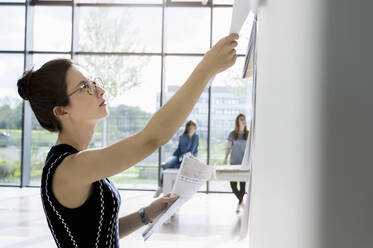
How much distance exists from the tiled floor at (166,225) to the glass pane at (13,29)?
3108 mm

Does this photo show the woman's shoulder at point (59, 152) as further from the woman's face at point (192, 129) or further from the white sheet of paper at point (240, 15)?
the woman's face at point (192, 129)

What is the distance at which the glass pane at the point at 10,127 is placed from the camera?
752cm

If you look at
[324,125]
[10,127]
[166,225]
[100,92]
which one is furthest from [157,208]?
[10,127]

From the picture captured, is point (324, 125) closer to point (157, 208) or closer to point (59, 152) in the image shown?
point (59, 152)

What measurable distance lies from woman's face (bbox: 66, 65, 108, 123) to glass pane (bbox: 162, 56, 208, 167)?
20.3 feet

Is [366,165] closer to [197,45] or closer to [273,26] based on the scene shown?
[273,26]

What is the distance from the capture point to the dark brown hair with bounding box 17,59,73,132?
1.05 meters

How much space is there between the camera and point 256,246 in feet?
2.99

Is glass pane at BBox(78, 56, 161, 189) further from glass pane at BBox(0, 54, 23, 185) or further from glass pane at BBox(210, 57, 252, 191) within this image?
glass pane at BBox(0, 54, 23, 185)

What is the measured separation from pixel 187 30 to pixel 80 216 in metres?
6.83

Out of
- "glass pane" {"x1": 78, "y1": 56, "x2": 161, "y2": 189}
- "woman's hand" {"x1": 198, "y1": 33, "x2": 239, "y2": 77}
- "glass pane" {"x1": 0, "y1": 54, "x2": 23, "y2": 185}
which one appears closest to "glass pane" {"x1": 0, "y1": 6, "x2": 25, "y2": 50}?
"glass pane" {"x1": 0, "y1": 54, "x2": 23, "y2": 185}

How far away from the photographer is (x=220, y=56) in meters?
0.78

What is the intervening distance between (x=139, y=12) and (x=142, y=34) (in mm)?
488

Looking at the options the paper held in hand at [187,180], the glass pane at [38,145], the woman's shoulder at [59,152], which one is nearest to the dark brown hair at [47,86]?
the woman's shoulder at [59,152]
